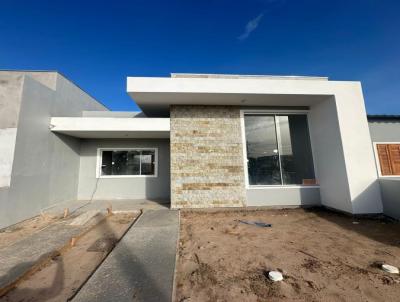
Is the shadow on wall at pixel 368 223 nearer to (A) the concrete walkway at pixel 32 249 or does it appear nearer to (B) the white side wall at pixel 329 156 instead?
Result: (B) the white side wall at pixel 329 156

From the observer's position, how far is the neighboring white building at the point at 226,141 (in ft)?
14.7

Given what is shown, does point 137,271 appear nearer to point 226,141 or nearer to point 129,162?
point 226,141

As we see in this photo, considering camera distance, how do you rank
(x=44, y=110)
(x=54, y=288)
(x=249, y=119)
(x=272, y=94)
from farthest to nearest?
(x=249, y=119)
(x=44, y=110)
(x=272, y=94)
(x=54, y=288)

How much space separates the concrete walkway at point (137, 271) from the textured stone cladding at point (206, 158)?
1.79 metres

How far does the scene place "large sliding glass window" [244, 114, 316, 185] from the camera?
5383 millimetres

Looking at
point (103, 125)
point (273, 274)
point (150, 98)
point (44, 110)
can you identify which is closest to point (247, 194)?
point (273, 274)

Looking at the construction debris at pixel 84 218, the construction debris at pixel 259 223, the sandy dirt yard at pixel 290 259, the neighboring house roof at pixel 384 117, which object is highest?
the neighboring house roof at pixel 384 117

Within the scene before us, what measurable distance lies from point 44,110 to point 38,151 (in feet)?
4.29

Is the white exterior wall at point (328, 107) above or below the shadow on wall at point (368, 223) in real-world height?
above

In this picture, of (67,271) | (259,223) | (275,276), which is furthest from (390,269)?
(67,271)

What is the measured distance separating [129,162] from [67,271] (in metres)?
5.03

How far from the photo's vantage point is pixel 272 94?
191 inches

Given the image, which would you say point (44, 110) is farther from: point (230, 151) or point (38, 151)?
point (230, 151)

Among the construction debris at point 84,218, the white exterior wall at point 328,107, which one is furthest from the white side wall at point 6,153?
the white exterior wall at point 328,107
